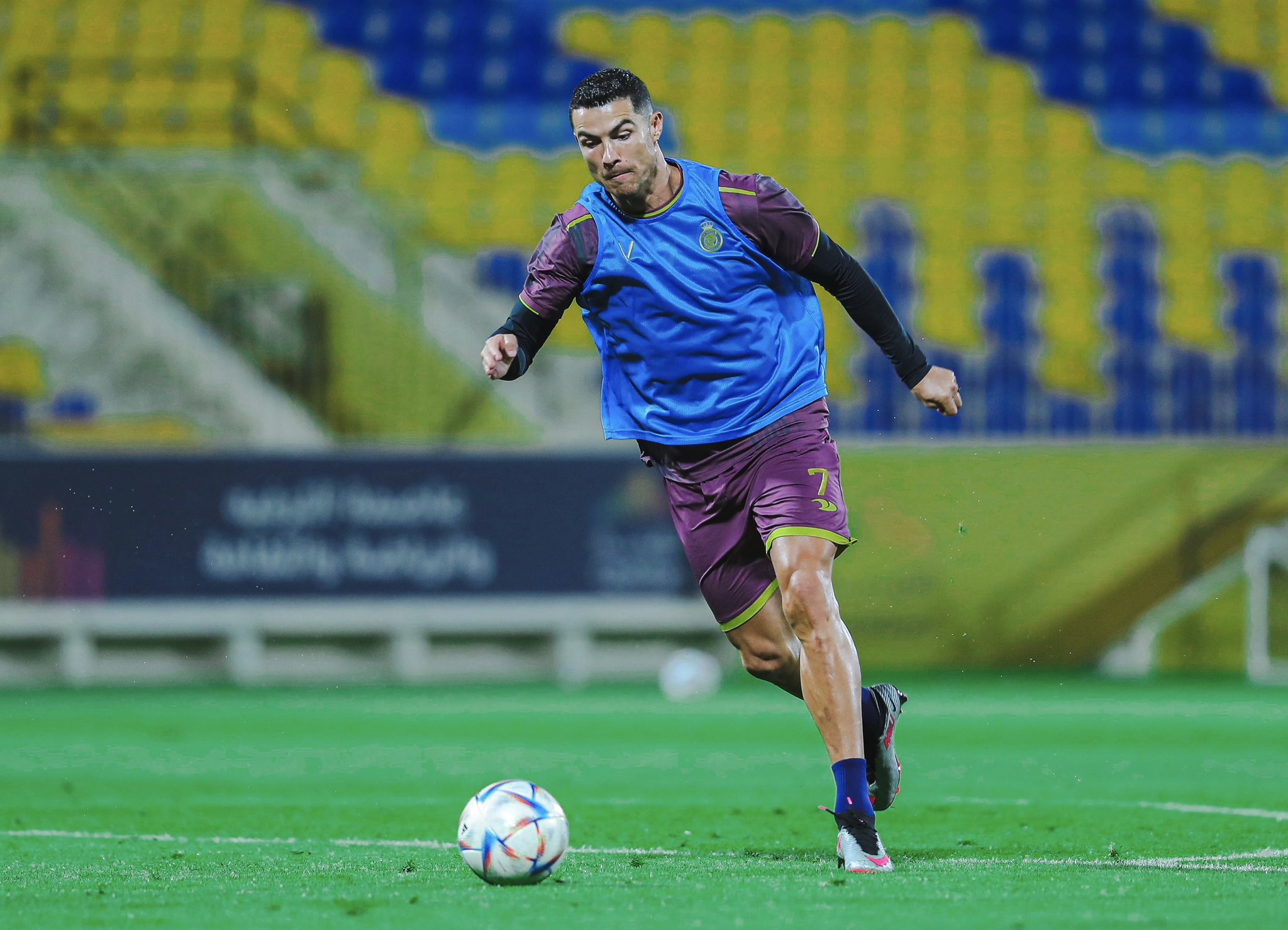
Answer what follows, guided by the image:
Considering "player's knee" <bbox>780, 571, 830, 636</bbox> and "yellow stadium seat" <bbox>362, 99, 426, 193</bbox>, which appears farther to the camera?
"yellow stadium seat" <bbox>362, 99, 426, 193</bbox>

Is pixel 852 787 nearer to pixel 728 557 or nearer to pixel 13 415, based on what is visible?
pixel 728 557

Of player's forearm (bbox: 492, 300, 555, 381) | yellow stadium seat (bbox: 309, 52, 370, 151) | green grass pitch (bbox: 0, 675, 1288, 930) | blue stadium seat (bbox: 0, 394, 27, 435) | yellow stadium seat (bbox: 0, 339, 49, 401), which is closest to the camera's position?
green grass pitch (bbox: 0, 675, 1288, 930)

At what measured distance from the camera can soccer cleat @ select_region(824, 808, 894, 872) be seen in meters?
4.37

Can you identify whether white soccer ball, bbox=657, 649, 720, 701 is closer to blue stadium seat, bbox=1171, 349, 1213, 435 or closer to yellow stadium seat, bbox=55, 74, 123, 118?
blue stadium seat, bbox=1171, 349, 1213, 435

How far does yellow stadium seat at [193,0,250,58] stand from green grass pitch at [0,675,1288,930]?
6512 mm

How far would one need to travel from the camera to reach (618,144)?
15.5 ft

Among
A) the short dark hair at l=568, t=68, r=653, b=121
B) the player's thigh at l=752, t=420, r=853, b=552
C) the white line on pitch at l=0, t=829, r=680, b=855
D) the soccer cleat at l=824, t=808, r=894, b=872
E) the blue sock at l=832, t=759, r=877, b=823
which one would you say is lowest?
the white line on pitch at l=0, t=829, r=680, b=855

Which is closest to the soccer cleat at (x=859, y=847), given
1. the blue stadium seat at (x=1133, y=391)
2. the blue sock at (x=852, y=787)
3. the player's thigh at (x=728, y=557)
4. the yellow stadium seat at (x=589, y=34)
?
the blue sock at (x=852, y=787)

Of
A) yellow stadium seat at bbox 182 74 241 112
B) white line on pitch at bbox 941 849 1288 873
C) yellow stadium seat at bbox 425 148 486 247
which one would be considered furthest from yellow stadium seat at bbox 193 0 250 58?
white line on pitch at bbox 941 849 1288 873

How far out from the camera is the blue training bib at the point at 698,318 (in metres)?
4.84

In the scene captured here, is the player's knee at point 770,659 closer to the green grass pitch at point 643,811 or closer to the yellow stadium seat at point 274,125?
the green grass pitch at point 643,811

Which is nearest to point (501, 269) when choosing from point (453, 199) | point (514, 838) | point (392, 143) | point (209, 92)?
point (453, 199)

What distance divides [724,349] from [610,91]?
0.76 m

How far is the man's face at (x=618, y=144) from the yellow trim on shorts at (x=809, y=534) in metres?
0.99
